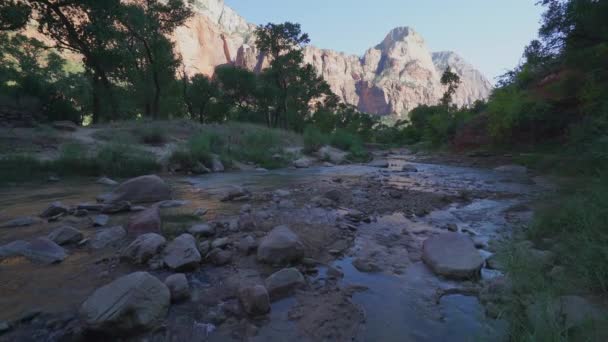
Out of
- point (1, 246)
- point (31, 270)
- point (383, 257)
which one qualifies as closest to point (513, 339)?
point (383, 257)

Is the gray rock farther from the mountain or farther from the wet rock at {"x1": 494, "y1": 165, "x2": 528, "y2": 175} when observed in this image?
the mountain

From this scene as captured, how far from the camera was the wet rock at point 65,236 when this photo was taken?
312 cm

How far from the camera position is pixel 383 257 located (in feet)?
9.89

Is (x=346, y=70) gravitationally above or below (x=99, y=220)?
above

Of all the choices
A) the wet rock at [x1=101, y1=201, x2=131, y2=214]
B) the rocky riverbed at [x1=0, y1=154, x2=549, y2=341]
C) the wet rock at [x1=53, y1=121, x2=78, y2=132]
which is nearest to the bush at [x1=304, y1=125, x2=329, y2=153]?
the wet rock at [x1=53, y1=121, x2=78, y2=132]

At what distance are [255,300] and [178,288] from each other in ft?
2.02

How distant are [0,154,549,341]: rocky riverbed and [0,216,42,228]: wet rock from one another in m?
0.04

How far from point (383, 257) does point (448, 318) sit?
3.49 feet

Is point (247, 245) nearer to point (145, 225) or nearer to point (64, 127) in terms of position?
point (145, 225)

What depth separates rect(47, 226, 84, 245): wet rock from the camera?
3.12 metres

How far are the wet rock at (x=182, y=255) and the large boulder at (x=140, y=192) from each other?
3160 millimetres

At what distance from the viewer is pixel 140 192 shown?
5.50 metres

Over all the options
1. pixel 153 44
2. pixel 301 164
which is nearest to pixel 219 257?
pixel 301 164

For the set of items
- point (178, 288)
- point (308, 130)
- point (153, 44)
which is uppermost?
point (153, 44)
